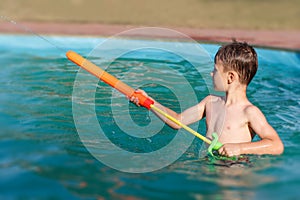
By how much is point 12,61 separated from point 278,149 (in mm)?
3827

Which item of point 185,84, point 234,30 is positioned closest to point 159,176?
point 185,84

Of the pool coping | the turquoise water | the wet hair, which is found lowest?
the turquoise water

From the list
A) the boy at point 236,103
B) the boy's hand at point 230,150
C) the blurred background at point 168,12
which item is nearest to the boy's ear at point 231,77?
the boy at point 236,103

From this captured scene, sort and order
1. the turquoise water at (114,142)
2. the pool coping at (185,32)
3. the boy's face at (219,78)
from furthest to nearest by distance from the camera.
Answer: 1. the pool coping at (185,32)
2. the boy's face at (219,78)
3. the turquoise water at (114,142)

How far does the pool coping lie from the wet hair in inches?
155

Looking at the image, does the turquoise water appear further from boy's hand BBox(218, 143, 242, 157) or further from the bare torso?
the bare torso

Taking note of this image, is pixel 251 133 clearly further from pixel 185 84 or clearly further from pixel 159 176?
pixel 185 84

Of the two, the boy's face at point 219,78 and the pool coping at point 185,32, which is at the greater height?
the pool coping at point 185,32

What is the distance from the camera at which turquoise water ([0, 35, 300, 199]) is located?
7.69 ft

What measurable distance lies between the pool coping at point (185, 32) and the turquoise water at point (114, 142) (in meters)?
1.38

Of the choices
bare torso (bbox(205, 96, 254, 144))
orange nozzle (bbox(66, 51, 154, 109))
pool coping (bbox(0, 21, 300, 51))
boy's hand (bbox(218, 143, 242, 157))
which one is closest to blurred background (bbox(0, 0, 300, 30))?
pool coping (bbox(0, 21, 300, 51))

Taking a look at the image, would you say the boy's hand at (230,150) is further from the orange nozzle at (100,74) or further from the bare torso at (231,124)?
the orange nozzle at (100,74)

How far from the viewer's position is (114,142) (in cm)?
330

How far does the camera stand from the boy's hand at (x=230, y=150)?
2.72m
